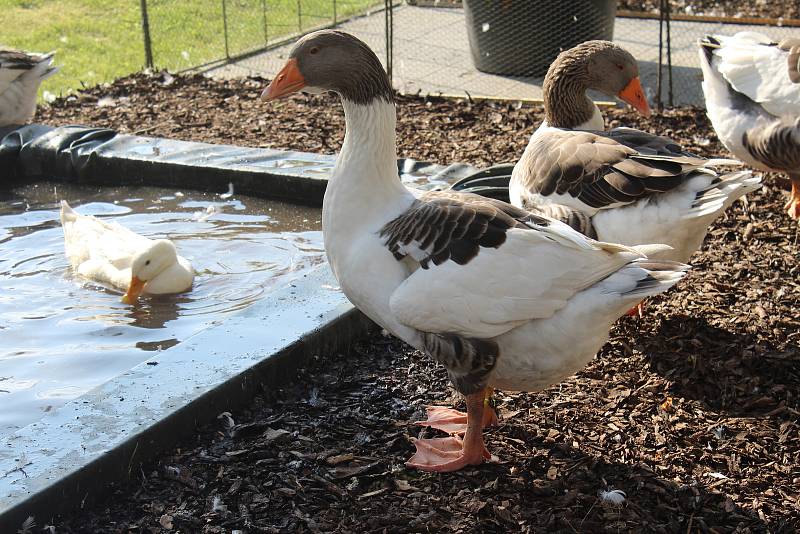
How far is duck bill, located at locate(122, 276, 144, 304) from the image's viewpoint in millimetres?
5184

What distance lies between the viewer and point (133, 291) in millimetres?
5215

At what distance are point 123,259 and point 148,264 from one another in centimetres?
40

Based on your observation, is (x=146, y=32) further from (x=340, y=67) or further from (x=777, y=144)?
(x=340, y=67)

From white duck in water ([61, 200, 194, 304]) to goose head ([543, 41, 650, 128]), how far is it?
101 inches

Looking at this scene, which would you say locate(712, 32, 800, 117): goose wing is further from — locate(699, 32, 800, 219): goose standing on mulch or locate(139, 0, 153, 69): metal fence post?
locate(139, 0, 153, 69): metal fence post

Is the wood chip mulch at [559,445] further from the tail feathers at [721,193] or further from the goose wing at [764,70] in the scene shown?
the goose wing at [764,70]

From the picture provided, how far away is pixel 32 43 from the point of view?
481 inches

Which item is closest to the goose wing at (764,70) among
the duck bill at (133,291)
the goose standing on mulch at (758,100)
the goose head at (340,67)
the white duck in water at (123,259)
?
the goose standing on mulch at (758,100)

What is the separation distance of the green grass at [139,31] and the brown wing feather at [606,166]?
7.33 m

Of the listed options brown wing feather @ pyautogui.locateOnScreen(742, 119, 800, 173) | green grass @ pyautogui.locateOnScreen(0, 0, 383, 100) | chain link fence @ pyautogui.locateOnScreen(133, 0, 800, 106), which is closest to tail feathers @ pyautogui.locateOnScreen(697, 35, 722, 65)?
brown wing feather @ pyautogui.locateOnScreen(742, 119, 800, 173)

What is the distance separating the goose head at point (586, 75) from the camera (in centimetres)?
557

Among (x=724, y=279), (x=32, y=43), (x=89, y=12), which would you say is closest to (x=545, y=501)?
(x=724, y=279)

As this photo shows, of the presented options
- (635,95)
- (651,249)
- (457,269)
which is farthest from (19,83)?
(651,249)

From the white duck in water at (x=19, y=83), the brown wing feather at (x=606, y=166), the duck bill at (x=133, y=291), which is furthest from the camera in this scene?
the white duck in water at (x=19, y=83)
